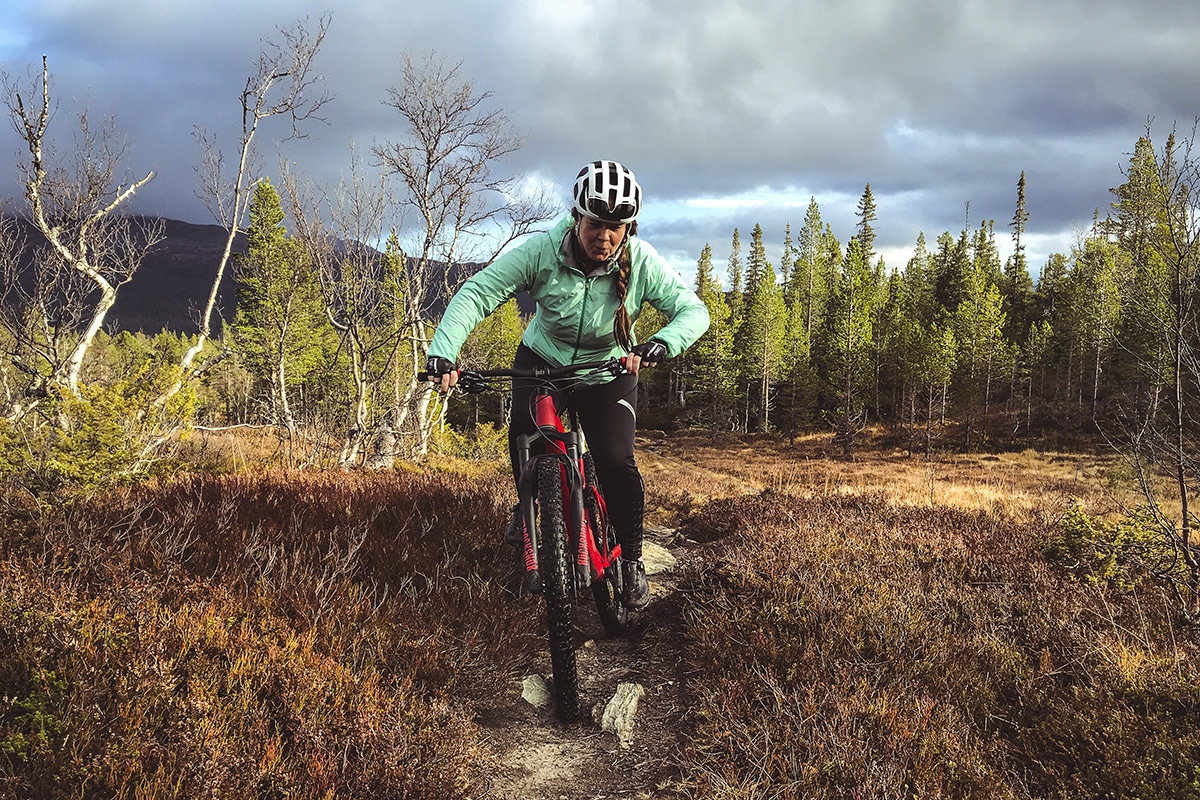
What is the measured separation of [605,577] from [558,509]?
43.1 inches

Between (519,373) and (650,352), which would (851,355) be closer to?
(650,352)

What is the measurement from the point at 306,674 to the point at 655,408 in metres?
62.2

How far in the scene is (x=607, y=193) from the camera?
10.4ft

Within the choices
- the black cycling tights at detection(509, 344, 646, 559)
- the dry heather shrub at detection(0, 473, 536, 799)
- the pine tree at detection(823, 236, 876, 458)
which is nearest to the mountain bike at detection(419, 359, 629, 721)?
the black cycling tights at detection(509, 344, 646, 559)

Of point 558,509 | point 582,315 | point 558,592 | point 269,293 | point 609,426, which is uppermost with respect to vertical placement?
point 269,293

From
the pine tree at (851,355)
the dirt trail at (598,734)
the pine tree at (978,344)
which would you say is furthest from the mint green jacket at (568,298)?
the pine tree at (978,344)

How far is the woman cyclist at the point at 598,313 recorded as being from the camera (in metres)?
3.24

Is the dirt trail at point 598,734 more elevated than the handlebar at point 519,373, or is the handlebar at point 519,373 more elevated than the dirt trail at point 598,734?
the handlebar at point 519,373

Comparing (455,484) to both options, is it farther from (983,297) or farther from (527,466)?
(983,297)

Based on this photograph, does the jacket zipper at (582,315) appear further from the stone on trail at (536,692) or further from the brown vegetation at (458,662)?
the stone on trail at (536,692)

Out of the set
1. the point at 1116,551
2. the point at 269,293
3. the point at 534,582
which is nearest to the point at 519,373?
the point at 534,582

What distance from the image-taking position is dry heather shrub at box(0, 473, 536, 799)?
7.40 feet

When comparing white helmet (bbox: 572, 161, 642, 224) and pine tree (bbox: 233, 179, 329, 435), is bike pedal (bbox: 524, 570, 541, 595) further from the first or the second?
pine tree (bbox: 233, 179, 329, 435)

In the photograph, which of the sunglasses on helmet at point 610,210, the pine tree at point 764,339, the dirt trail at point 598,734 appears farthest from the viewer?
the pine tree at point 764,339
